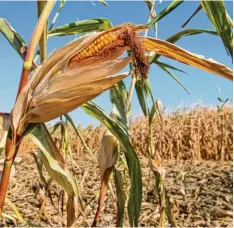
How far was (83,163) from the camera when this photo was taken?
4.46 meters

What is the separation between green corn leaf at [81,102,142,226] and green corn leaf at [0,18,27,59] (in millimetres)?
180

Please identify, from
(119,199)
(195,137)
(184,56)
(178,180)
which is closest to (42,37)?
(184,56)

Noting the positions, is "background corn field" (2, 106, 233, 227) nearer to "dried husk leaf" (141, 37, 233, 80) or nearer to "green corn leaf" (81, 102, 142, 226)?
"green corn leaf" (81, 102, 142, 226)

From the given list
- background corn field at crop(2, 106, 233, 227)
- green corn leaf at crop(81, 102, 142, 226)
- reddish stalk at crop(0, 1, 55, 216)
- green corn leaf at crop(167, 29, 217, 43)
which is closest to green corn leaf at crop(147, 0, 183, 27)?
green corn leaf at crop(167, 29, 217, 43)

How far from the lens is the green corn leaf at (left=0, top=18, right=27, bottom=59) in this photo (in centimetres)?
73

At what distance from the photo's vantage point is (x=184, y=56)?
62 centimetres

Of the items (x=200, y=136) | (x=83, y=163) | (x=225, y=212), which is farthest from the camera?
(x=200, y=136)

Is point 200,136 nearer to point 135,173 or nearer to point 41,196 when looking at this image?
point 41,196

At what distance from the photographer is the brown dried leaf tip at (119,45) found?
0.58 metres

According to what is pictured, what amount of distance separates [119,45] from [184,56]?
9 centimetres

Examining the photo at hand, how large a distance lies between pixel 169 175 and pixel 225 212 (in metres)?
1.16

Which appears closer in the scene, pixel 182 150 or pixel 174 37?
pixel 174 37

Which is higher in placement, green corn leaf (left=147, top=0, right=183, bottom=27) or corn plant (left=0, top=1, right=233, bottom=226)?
green corn leaf (left=147, top=0, right=183, bottom=27)

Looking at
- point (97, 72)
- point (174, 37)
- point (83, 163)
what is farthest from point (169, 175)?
point (97, 72)
